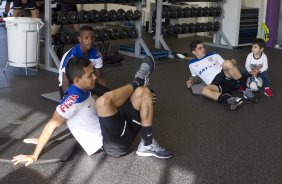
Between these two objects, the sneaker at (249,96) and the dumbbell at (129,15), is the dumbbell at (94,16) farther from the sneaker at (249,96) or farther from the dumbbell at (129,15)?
the sneaker at (249,96)

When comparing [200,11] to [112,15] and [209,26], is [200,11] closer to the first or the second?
[209,26]

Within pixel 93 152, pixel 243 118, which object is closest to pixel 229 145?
pixel 243 118

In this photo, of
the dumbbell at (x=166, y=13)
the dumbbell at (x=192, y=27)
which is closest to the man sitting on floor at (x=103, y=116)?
the dumbbell at (x=166, y=13)

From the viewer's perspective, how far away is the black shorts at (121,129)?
237 cm

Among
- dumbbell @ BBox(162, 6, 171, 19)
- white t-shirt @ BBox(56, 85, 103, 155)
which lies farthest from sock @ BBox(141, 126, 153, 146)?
dumbbell @ BBox(162, 6, 171, 19)

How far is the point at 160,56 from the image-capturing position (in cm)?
552

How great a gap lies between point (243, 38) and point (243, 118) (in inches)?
144

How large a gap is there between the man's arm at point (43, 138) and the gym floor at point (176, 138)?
0.04 metres

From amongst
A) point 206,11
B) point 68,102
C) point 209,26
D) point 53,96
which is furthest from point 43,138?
point 209,26

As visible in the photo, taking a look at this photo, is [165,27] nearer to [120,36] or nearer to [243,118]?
[120,36]

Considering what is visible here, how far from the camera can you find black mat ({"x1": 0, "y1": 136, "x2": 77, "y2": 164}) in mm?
2396

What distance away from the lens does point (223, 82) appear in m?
3.87

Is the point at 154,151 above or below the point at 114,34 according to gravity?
below

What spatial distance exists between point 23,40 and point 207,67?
1.82 metres
